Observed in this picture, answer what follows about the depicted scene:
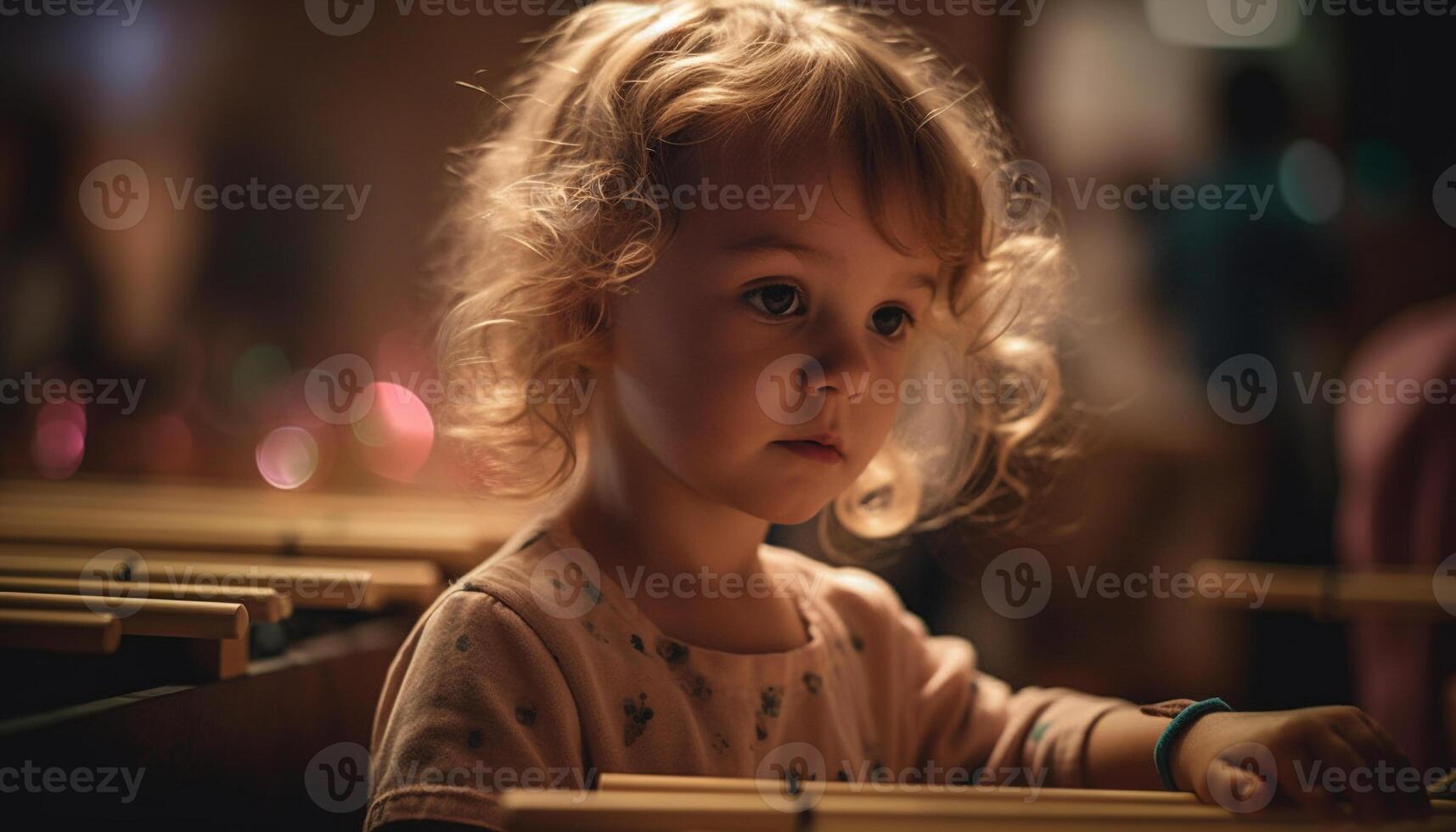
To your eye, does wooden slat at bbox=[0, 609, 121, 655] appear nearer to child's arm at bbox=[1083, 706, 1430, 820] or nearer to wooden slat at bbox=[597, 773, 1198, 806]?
wooden slat at bbox=[597, 773, 1198, 806]

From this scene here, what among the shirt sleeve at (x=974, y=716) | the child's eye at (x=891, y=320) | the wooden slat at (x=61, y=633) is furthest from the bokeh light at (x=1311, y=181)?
the wooden slat at (x=61, y=633)

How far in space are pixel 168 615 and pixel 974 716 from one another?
0.60 metres

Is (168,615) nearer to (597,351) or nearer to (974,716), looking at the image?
(597,351)

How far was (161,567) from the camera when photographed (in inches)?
35.9

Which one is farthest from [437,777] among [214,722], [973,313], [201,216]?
[201,216]

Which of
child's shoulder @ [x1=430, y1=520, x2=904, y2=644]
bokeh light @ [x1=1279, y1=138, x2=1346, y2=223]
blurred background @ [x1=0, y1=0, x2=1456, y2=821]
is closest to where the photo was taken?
child's shoulder @ [x1=430, y1=520, x2=904, y2=644]

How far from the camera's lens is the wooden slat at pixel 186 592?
78 cm

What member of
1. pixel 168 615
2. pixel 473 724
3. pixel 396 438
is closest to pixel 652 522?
pixel 473 724

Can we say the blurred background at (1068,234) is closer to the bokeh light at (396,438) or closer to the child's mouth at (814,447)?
the bokeh light at (396,438)

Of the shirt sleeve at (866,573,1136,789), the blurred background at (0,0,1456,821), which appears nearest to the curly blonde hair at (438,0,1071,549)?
the shirt sleeve at (866,573,1136,789)

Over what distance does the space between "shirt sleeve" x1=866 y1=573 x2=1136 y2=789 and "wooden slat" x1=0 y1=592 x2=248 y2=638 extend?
1.66 feet

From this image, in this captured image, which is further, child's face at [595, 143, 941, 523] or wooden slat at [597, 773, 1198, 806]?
child's face at [595, 143, 941, 523]

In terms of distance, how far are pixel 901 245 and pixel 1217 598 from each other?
1.85ft

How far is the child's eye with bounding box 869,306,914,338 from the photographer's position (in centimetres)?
81
